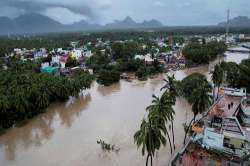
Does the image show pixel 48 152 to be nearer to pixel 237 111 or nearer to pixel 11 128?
pixel 11 128

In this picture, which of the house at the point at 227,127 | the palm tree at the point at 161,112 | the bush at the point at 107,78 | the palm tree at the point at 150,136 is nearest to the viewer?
the palm tree at the point at 150,136

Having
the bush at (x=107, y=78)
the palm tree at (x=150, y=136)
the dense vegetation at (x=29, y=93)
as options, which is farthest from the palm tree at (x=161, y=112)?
the bush at (x=107, y=78)

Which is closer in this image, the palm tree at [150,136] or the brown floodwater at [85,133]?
the palm tree at [150,136]

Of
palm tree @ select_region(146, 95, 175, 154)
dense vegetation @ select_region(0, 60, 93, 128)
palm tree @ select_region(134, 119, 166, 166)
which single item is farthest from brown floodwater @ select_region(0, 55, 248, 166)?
palm tree @ select_region(134, 119, 166, 166)

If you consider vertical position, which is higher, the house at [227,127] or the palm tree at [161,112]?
the palm tree at [161,112]

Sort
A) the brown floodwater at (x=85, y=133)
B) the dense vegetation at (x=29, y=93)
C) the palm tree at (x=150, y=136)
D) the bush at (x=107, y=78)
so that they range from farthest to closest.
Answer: the bush at (x=107, y=78)
the dense vegetation at (x=29, y=93)
the brown floodwater at (x=85, y=133)
the palm tree at (x=150, y=136)

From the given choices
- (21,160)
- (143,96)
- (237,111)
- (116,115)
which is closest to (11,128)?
(21,160)

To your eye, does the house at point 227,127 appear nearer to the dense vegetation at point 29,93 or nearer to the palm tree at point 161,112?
the palm tree at point 161,112
